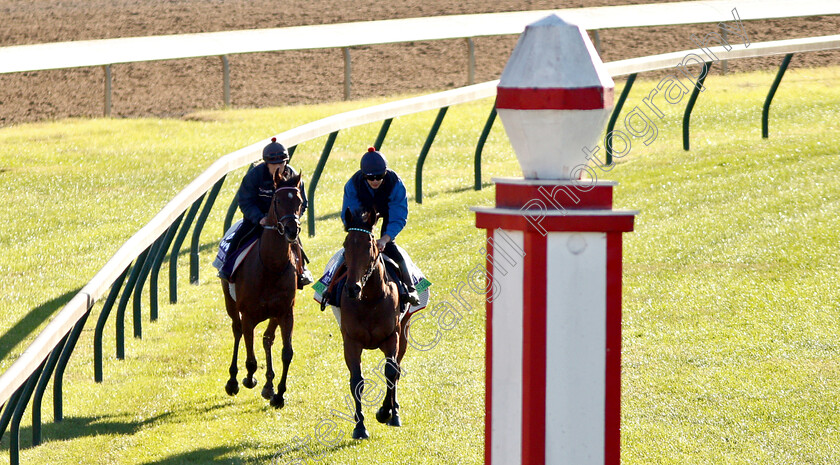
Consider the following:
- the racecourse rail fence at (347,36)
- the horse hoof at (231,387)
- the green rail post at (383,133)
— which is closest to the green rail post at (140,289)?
the horse hoof at (231,387)

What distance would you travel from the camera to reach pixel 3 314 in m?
9.71

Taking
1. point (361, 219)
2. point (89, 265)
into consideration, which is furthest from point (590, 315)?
point (89, 265)

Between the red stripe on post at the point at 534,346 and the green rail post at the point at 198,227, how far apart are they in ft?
24.9

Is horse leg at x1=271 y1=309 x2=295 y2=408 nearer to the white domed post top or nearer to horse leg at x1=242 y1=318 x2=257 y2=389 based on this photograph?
horse leg at x1=242 y1=318 x2=257 y2=389

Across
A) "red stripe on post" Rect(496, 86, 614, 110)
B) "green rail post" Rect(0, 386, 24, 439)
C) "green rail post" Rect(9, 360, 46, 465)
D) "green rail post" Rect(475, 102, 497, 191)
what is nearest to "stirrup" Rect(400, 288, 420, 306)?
"green rail post" Rect(9, 360, 46, 465)

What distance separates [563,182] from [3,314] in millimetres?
8042

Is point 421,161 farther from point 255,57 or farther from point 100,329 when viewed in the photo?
point 255,57

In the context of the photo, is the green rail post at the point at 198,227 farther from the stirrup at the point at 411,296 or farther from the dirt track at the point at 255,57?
the dirt track at the point at 255,57

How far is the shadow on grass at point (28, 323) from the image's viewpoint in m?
9.06

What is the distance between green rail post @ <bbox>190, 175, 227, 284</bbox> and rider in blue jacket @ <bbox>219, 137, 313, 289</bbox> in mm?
1887

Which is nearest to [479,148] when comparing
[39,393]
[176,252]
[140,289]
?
[176,252]

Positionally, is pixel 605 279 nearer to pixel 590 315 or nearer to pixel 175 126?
pixel 590 315

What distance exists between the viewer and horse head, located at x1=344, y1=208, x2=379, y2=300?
6598 mm

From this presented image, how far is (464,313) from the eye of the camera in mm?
9211
